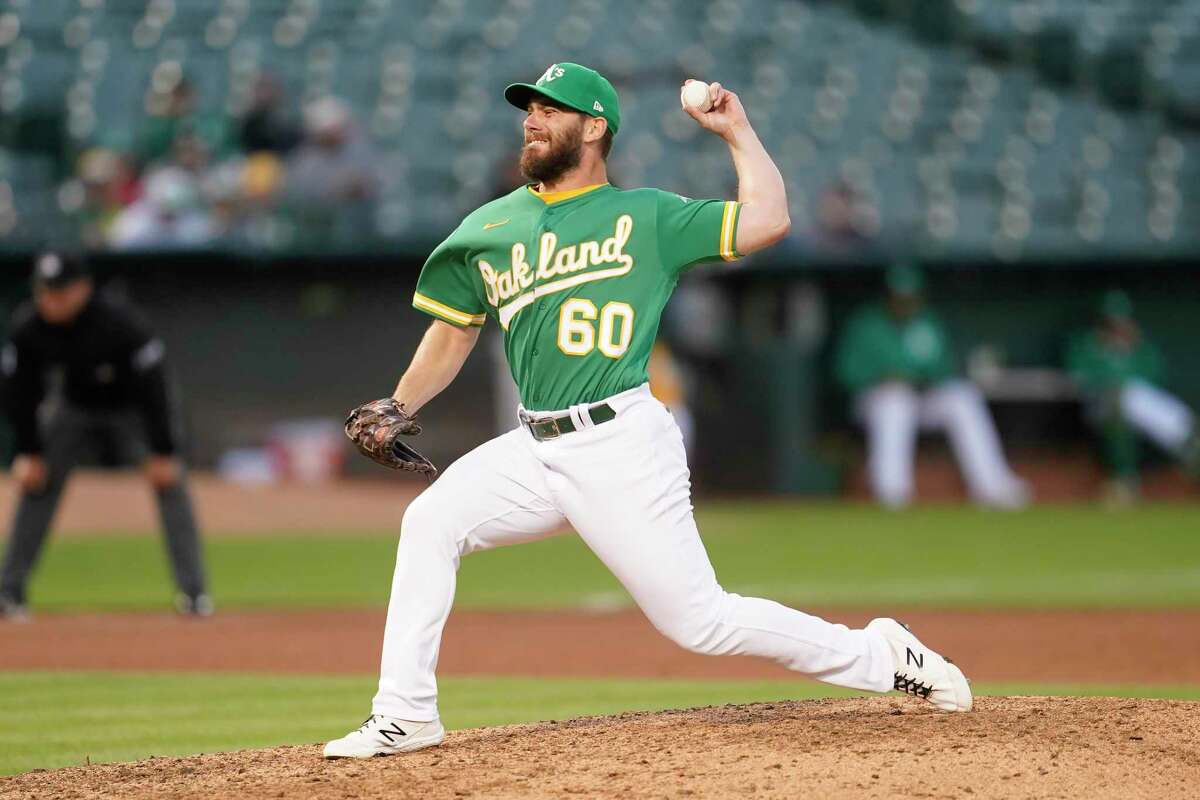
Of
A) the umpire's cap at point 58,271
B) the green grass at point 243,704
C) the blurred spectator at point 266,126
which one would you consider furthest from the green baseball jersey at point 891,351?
the umpire's cap at point 58,271

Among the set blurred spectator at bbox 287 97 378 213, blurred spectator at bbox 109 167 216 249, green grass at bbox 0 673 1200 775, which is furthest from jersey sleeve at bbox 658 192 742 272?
blurred spectator at bbox 287 97 378 213

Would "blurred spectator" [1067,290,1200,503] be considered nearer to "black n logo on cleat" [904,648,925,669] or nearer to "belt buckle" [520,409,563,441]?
"black n logo on cleat" [904,648,925,669]

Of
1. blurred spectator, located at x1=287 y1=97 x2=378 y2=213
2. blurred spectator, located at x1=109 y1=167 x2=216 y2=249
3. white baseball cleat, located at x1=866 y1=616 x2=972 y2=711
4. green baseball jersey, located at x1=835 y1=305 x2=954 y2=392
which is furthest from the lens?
green baseball jersey, located at x1=835 y1=305 x2=954 y2=392

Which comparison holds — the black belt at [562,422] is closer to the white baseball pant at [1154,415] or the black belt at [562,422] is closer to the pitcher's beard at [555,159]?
the pitcher's beard at [555,159]

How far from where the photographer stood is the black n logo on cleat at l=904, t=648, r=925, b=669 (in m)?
4.67

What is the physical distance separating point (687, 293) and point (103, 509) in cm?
506

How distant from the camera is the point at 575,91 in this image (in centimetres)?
449

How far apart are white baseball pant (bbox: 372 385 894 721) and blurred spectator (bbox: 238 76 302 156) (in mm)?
10522

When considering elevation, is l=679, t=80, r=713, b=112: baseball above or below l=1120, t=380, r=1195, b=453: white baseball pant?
below

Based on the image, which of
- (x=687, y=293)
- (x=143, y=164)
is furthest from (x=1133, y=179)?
(x=143, y=164)

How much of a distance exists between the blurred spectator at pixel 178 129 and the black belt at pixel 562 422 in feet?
34.4

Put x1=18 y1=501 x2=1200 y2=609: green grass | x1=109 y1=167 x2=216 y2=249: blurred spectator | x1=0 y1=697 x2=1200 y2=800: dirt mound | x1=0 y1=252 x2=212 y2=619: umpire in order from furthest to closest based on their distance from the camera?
x1=109 y1=167 x2=216 y2=249: blurred spectator < x1=18 y1=501 x2=1200 y2=609: green grass < x1=0 y1=252 x2=212 y2=619: umpire < x1=0 y1=697 x2=1200 y2=800: dirt mound

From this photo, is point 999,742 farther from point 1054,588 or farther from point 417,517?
point 1054,588

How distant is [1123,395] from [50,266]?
32.5 ft
